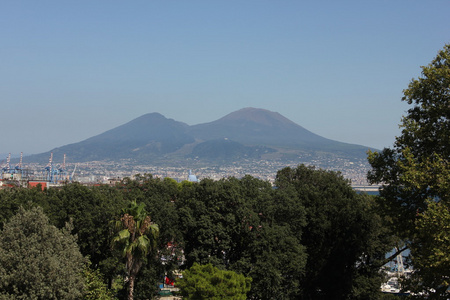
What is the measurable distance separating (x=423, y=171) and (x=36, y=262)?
1688cm

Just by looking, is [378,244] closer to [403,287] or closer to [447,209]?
[403,287]

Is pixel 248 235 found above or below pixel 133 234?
below

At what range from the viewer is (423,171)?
72.1 feet

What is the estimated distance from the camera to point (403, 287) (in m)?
23.3

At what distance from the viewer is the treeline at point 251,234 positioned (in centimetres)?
3138

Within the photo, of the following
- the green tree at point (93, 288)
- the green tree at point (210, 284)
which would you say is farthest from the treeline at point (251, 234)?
the green tree at point (210, 284)

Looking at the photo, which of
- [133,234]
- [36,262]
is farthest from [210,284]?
[36,262]

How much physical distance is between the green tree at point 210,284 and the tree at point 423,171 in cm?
796

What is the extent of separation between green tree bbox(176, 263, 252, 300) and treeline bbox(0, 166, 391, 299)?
4113 millimetres

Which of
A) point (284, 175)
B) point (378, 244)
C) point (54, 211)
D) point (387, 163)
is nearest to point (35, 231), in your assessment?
point (54, 211)

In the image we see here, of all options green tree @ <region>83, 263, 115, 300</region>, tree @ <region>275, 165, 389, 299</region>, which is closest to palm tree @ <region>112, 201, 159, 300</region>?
green tree @ <region>83, 263, 115, 300</region>

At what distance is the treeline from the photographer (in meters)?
31.4

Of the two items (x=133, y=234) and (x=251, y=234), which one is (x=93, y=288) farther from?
(x=251, y=234)

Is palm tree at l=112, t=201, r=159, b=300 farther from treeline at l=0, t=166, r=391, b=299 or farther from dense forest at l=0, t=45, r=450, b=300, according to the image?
treeline at l=0, t=166, r=391, b=299
